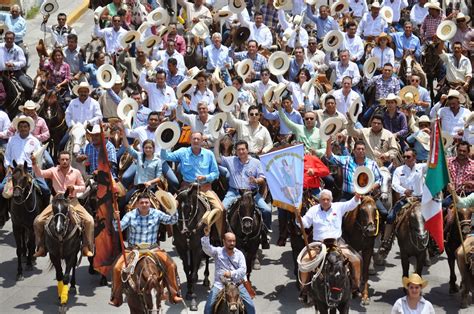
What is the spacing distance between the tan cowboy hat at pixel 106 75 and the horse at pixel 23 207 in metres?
4.80

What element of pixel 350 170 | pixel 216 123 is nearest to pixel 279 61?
pixel 216 123

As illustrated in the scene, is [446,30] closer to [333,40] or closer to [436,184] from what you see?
[333,40]

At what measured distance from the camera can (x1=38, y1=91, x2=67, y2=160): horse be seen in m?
28.8

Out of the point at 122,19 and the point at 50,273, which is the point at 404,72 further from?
the point at 50,273

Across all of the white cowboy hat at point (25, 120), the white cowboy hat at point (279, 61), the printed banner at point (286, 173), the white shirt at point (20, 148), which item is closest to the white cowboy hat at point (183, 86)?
the white cowboy hat at point (279, 61)

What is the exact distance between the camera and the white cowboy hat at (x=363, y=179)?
23312 millimetres

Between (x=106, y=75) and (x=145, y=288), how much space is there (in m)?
8.70

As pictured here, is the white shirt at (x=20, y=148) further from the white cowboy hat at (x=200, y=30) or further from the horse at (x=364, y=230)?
the white cowboy hat at (x=200, y=30)

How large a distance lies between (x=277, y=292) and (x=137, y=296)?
11.8 feet

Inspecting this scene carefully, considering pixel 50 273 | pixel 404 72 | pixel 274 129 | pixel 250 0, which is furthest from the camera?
pixel 250 0

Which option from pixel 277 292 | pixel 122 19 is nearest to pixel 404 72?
pixel 122 19

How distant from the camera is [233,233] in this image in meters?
23.4

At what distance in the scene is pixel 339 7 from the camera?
A: 3419cm

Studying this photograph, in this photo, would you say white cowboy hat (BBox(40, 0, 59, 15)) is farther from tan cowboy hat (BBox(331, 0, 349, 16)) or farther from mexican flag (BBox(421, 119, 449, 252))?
mexican flag (BBox(421, 119, 449, 252))
